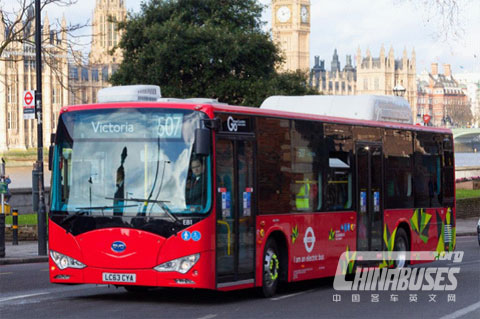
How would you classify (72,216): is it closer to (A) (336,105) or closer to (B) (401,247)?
(A) (336,105)

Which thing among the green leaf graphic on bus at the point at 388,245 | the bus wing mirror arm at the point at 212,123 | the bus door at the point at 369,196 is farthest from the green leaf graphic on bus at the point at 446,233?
the bus wing mirror arm at the point at 212,123

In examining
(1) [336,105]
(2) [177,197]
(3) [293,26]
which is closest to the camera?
(2) [177,197]

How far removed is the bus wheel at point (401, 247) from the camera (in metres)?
16.6

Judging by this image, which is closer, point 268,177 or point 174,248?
point 174,248

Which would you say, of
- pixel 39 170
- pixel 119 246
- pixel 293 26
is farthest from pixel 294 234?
pixel 293 26

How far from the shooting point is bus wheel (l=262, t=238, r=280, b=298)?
12789 millimetres

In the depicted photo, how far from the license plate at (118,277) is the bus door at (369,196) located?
4.74 metres

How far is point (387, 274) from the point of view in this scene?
55.2ft

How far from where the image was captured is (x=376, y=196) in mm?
15875

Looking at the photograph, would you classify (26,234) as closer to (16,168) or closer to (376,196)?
(376,196)

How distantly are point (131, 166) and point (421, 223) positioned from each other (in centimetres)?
709

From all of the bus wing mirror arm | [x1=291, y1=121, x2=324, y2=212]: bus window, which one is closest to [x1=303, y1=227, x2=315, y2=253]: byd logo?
[x1=291, y1=121, x2=324, y2=212]: bus window

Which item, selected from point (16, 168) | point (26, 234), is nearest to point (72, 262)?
point (26, 234)

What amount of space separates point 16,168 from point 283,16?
193 ft
